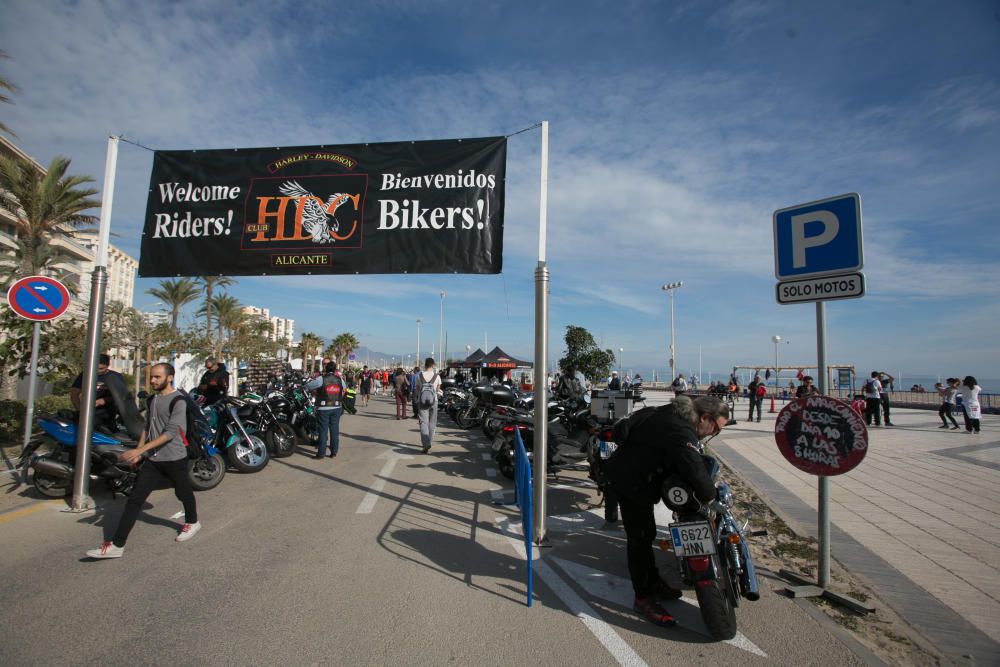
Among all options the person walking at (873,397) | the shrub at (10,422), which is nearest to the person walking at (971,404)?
the person walking at (873,397)

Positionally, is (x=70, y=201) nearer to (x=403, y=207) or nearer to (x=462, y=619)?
(x=403, y=207)

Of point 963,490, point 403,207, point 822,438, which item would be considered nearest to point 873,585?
point 822,438

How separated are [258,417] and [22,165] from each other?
18623mm

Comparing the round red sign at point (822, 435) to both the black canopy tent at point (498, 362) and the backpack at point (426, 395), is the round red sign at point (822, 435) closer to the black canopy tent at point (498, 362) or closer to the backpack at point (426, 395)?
the backpack at point (426, 395)

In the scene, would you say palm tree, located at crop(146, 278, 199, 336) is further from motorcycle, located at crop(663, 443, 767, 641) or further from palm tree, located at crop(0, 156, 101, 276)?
motorcycle, located at crop(663, 443, 767, 641)

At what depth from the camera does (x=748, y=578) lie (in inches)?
138

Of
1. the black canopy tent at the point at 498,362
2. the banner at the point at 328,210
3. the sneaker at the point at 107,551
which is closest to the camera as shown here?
the sneaker at the point at 107,551

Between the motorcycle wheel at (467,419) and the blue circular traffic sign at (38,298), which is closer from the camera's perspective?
the blue circular traffic sign at (38,298)

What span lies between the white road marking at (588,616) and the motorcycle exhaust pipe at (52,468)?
17.0ft

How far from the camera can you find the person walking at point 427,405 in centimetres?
1013

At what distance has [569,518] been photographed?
237 inches

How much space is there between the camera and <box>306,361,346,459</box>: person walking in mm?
9398

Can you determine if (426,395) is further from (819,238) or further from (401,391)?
(401,391)

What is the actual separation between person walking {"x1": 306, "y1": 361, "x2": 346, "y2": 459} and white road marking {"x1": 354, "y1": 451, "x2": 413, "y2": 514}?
0.92 meters
